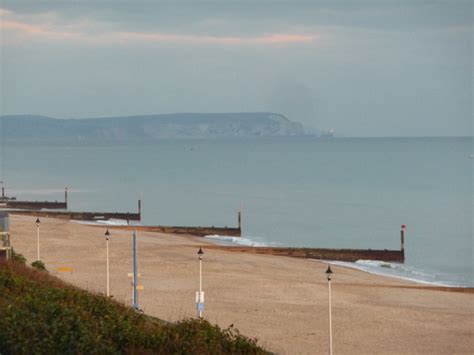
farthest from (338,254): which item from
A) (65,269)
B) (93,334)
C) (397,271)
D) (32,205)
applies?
(32,205)

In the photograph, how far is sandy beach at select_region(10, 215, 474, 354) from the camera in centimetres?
2393

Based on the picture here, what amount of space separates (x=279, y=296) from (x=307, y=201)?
51.3 meters

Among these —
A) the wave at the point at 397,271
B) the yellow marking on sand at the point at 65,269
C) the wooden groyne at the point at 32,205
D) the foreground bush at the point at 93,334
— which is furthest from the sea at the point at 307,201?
the foreground bush at the point at 93,334

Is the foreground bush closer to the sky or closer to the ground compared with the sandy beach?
closer to the sky

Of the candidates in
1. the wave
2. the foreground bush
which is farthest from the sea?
the foreground bush

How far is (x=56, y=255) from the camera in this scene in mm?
38344

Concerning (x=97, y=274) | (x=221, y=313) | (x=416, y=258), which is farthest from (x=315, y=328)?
(x=416, y=258)

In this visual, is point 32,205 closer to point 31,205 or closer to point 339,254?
point 31,205

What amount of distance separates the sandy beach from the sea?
17.8ft

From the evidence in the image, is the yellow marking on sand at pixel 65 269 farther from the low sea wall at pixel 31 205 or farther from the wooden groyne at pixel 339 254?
the low sea wall at pixel 31 205

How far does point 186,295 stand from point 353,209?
4579 cm

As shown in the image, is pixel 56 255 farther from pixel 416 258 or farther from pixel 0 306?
pixel 0 306

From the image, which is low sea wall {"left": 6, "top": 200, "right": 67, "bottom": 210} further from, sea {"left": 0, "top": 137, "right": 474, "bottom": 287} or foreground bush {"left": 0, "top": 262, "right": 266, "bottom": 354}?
foreground bush {"left": 0, "top": 262, "right": 266, "bottom": 354}

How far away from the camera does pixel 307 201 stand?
267 feet
